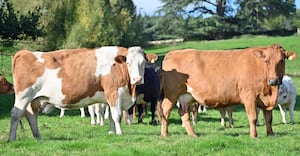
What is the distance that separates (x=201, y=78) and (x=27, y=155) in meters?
4.61

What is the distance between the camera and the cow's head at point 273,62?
11.2 metres

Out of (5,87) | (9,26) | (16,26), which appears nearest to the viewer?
(5,87)

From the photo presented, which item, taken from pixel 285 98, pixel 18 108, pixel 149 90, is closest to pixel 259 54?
pixel 18 108

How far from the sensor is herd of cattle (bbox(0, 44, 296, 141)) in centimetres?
1141

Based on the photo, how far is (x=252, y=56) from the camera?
461 inches

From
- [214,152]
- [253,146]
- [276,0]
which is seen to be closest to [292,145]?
[253,146]

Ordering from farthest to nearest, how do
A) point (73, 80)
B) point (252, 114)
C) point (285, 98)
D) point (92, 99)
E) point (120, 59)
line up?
point (285, 98) < point (120, 59) < point (92, 99) < point (73, 80) < point (252, 114)

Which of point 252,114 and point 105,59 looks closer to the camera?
point 252,114

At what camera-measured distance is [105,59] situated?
12055 millimetres

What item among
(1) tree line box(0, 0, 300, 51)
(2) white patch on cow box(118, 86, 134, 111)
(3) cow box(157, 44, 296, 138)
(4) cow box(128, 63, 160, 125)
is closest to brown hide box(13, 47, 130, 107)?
(2) white patch on cow box(118, 86, 134, 111)

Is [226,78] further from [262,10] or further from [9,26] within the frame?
[262,10]

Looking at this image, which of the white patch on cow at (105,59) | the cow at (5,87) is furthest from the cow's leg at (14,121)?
the cow at (5,87)

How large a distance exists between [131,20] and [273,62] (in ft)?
164

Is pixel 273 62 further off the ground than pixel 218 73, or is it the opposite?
pixel 273 62
